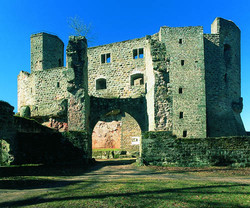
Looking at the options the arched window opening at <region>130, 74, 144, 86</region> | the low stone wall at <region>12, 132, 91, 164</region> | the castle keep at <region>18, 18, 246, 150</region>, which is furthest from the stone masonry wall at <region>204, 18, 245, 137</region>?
the low stone wall at <region>12, 132, 91, 164</region>

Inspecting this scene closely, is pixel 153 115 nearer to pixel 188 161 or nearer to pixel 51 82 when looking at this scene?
pixel 188 161

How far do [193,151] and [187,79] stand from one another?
12518mm

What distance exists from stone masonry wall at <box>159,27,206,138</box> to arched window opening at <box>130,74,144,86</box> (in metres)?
3.34

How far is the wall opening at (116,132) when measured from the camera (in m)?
23.3

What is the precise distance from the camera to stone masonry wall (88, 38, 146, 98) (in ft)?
75.5

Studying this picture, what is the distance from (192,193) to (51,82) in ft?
70.3

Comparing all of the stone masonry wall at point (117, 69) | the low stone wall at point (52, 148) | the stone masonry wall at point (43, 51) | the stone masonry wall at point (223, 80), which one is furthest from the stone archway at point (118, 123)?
the stone masonry wall at point (43, 51)

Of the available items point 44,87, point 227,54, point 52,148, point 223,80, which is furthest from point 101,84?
point 52,148

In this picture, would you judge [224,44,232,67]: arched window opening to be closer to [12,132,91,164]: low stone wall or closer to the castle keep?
the castle keep

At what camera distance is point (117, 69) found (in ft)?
78.3

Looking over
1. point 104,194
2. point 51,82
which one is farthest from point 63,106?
point 104,194

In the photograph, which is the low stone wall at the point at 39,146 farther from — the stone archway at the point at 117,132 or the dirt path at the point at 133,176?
the stone archway at the point at 117,132

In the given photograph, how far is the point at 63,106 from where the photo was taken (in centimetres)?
1934

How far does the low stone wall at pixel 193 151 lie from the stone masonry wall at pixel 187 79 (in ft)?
35.0
